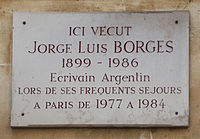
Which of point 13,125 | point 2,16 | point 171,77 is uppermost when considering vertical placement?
point 2,16

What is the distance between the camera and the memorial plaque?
18.9 feet

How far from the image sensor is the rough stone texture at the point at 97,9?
579 centimetres

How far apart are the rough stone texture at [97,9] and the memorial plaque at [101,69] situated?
0.06 metres

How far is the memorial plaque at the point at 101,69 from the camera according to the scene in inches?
227

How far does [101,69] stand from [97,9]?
1.59ft

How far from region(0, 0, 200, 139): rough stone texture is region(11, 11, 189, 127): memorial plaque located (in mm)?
61

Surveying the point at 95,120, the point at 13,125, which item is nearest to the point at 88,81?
the point at 95,120

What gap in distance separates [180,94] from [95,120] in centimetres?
67

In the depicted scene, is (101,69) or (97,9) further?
(97,9)

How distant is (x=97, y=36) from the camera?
5891 mm

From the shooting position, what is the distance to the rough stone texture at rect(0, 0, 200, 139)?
5785 mm

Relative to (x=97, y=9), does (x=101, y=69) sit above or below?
below

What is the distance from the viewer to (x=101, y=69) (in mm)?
5836

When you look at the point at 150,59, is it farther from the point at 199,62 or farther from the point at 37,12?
the point at 37,12
